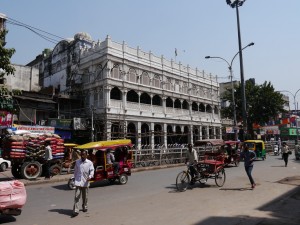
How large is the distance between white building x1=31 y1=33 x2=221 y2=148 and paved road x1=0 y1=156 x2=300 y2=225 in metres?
14.6

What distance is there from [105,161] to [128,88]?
1988 cm

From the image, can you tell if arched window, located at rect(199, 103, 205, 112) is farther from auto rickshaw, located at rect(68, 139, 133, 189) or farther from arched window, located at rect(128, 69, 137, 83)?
auto rickshaw, located at rect(68, 139, 133, 189)

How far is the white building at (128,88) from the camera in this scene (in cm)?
3067

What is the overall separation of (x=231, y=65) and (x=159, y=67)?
9.37 m

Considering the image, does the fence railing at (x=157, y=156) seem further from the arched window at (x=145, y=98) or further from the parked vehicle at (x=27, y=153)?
the arched window at (x=145, y=98)

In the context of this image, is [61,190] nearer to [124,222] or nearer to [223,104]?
[124,222]

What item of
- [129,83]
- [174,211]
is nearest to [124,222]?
[174,211]

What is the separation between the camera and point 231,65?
30.8m

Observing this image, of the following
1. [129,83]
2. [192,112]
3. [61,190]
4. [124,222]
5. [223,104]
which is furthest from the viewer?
[223,104]

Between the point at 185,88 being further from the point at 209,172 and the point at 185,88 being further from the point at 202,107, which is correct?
the point at 209,172

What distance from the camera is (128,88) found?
3256 cm

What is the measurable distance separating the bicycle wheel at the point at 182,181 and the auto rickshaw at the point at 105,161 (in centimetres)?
315

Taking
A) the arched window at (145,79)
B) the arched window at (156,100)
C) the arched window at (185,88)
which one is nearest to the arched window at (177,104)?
the arched window at (185,88)

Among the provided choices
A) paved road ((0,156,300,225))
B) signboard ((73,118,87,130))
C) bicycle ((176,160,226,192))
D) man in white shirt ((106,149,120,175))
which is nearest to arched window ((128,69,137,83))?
signboard ((73,118,87,130))
